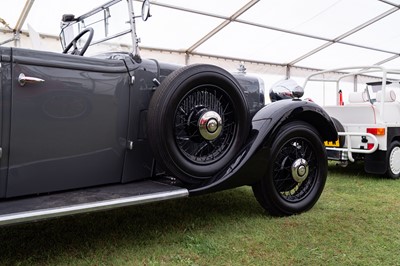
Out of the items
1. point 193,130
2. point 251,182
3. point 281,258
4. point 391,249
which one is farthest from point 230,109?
point 391,249

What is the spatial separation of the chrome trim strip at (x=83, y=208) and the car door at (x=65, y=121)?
376 mm

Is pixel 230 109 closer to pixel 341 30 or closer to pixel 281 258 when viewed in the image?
pixel 281 258

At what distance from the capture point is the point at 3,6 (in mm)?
6402

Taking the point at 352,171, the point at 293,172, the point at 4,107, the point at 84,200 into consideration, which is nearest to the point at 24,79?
the point at 4,107

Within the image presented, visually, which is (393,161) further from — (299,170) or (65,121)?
(65,121)

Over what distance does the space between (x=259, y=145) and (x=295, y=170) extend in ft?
1.70

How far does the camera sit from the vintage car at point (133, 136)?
205 cm

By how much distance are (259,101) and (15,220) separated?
2537mm

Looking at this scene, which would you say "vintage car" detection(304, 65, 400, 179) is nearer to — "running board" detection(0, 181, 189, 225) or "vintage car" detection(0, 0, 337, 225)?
"vintage car" detection(0, 0, 337, 225)

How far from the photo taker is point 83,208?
1.94m

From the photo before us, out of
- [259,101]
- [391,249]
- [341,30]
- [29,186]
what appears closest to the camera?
[29,186]

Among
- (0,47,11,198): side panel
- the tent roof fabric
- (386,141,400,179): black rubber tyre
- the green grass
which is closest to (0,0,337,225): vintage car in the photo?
(0,47,11,198): side panel

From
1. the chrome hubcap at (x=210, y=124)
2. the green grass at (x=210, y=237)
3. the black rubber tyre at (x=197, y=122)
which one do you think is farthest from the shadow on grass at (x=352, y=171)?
the chrome hubcap at (x=210, y=124)

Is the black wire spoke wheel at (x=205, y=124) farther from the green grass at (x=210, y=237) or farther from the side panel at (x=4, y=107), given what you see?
the side panel at (x=4, y=107)
